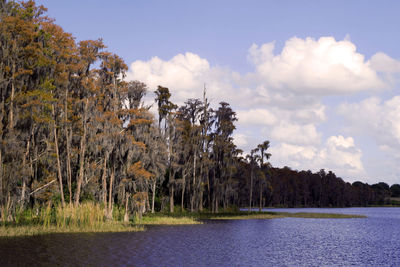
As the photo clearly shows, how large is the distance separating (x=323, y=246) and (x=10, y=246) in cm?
2042

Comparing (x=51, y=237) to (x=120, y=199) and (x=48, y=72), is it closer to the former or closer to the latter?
(x=48, y=72)

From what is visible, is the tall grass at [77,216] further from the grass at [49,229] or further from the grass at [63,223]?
the grass at [49,229]

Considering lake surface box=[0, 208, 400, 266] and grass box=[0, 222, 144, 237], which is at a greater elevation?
grass box=[0, 222, 144, 237]

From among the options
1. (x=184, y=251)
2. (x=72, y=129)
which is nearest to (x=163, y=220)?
(x=72, y=129)

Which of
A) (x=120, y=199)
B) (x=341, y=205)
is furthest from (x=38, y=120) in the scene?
(x=341, y=205)

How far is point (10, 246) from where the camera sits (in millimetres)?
22406

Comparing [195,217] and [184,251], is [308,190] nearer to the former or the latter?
[195,217]

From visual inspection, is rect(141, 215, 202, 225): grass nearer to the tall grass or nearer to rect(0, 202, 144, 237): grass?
rect(0, 202, 144, 237): grass

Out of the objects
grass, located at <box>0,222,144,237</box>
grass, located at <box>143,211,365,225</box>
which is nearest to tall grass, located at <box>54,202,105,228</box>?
grass, located at <box>0,222,144,237</box>

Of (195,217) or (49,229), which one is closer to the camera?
(49,229)

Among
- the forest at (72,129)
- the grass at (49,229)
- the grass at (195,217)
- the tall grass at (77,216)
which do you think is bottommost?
the grass at (195,217)

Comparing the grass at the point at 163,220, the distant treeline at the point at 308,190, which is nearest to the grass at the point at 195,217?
the grass at the point at 163,220

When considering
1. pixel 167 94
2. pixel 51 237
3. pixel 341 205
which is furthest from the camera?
pixel 341 205

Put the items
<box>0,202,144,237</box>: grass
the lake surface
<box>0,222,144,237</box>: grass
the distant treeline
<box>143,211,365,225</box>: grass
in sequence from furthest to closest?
the distant treeline, <box>143,211,365,225</box>: grass, <box>0,202,144,237</box>: grass, <box>0,222,144,237</box>: grass, the lake surface
